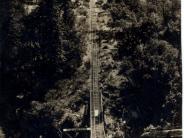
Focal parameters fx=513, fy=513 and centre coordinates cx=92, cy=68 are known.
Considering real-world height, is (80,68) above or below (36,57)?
below

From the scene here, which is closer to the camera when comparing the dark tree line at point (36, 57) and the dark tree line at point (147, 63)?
the dark tree line at point (147, 63)

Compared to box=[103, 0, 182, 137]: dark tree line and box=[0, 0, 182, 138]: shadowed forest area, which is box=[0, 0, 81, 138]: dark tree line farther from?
box=[103, 0, 182, 137]: dark tree line

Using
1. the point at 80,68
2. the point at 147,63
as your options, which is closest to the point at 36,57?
the point at 80,68

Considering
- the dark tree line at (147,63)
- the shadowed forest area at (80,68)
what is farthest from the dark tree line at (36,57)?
the dark tree line at (147,63)

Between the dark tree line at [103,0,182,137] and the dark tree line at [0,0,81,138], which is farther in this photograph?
the dark tree line at [0,0,81,138]

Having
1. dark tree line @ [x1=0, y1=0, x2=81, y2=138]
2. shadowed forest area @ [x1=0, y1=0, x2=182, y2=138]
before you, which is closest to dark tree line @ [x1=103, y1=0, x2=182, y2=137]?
shadowed forest area @ [x1=0, y1=0, x2=182, y2=138]

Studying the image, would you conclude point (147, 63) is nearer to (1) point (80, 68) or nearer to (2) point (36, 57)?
(1) point (80, 68)

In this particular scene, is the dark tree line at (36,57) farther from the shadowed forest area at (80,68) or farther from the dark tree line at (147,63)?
the dark tree line at (147,63)

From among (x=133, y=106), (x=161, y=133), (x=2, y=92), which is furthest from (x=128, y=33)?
(x=2, y=92)
